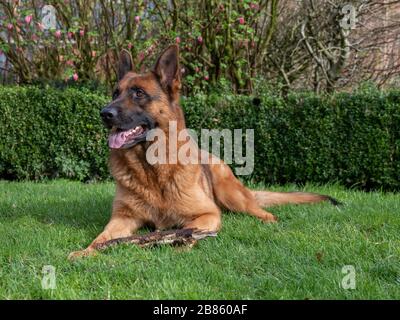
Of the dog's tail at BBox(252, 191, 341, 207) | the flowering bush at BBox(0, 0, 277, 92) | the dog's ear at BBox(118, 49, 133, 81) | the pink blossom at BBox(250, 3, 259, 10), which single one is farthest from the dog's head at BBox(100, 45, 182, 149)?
the pink blossom at BBox(250, 3, 259, 10)

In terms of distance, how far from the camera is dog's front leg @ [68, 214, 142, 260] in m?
3.99

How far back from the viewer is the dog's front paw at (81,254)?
3.62 m

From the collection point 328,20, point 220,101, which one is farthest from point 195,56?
point 328,20

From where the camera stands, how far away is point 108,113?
13.6 ft

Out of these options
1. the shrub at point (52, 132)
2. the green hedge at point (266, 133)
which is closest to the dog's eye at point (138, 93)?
the green hedge at point (266, 133)

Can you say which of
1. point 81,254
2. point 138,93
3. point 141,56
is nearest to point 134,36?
point 141,56

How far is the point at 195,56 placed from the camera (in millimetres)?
9125

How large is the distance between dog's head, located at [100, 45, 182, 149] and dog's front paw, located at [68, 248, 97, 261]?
3.20 feet

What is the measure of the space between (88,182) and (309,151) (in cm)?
365

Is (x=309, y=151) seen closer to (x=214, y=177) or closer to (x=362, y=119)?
(x=362, y=119)

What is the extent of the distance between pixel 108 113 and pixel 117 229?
3.24 feet

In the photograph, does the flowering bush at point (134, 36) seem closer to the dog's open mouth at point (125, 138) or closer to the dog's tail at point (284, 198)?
the dog's tail at point (284, 198)

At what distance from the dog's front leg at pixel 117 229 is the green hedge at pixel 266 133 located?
374cm
